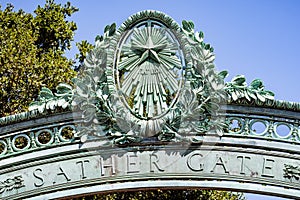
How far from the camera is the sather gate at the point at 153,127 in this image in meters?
8.80

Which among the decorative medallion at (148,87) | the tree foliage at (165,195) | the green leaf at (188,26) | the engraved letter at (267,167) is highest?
the green leaf at (188,26)

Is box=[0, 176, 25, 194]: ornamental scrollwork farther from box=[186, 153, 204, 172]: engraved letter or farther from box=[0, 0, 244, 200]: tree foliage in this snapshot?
box=[0, 0, 244, 200]: tree foliage

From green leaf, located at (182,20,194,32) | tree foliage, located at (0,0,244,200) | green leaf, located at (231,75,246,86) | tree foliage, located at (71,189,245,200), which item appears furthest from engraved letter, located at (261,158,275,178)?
tree foliage, located at (71,189,245,200)

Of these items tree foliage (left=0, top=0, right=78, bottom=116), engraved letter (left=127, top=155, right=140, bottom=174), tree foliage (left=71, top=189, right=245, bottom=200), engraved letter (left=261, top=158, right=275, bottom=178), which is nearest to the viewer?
engraved letter (left=261, top=158, right=275, bottom=178)

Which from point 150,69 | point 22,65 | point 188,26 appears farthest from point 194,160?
point 22,65

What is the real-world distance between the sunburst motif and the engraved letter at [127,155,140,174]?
0.48 meters

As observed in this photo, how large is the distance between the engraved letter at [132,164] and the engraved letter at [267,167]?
136 cm

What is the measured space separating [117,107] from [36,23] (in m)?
6.61

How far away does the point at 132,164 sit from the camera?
350 inches

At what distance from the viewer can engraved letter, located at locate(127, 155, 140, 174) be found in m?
8.87

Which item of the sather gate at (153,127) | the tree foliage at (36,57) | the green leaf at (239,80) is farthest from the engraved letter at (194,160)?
the tree foliage at (36,57)

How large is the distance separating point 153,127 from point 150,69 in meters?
0.64

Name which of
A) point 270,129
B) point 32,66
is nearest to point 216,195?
point 32,66

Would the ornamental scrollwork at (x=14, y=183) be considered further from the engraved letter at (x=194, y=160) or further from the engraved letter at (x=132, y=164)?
the engraved letter at (x=194, y=160)
